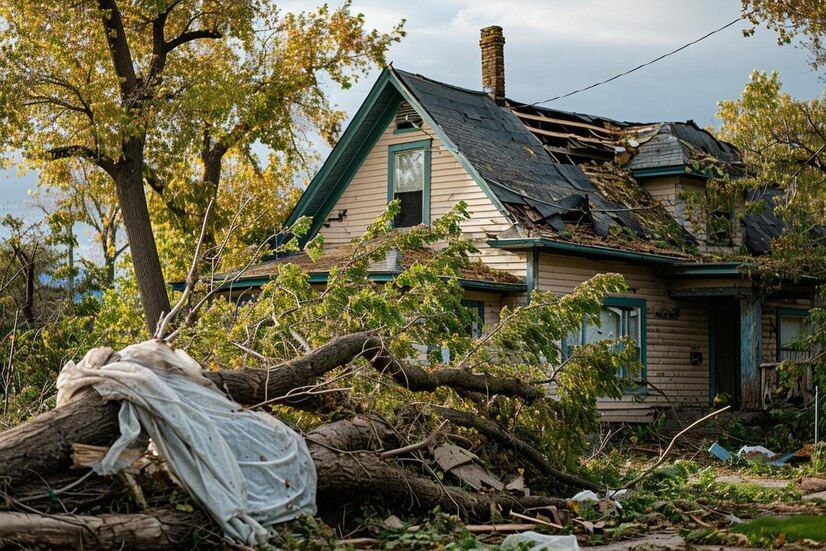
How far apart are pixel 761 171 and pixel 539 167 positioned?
13.7ft

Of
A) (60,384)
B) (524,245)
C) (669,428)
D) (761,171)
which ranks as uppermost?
(761,171)

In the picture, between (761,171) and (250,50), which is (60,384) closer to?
(761,171)

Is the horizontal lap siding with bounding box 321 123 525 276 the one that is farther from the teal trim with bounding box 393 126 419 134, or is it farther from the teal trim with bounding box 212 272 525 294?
the teal trim with bounding box 212 272 525 294

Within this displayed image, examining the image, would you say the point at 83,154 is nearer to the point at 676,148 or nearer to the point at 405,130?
the point at 405,130

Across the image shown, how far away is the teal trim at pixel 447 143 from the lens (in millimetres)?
18219

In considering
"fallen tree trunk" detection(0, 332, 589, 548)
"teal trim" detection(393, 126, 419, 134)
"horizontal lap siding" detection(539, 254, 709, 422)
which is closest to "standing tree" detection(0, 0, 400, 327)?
"teal trim" detection(393, 126, 419, 134)

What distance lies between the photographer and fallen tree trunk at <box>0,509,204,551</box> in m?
6.44

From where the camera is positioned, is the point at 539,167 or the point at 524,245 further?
the point at 539,167

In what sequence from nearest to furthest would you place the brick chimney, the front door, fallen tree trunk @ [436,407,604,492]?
1. fallen tree trunk @ [436,407,604,492]
2. the front door
3. the brick chimney

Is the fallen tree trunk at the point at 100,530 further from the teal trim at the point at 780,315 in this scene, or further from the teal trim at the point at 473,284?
the teal trim at the point at 780,315

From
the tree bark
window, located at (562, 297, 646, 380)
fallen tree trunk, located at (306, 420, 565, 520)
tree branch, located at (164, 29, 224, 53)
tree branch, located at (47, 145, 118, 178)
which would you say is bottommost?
fallen tree trunk, located at (306, 420, 565, 520)

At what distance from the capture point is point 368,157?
822 inches

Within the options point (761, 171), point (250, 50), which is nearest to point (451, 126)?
point (761, 171)

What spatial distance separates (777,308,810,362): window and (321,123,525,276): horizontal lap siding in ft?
23.2
